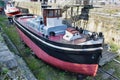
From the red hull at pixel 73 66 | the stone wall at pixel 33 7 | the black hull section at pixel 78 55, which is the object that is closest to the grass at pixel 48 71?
the red hull at pixel 73 66

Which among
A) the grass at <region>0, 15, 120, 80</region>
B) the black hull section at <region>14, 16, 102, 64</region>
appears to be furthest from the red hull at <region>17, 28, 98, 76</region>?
the grass at <region>0, 15, 120, 80</region>

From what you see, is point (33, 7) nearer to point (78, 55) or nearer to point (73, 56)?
point (73, 56)

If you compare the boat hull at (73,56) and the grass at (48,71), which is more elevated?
the boat hull at (73,56)

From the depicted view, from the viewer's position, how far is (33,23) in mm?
10312

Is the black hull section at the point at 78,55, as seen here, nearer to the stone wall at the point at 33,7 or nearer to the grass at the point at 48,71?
the grass at the point at 48,71

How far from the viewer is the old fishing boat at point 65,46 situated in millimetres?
6922

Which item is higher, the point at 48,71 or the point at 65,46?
the point at 65,46

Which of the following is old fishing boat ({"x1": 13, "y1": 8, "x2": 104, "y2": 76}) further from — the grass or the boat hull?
the grass

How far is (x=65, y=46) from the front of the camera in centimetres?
725

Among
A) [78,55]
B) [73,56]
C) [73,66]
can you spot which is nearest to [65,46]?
[73,56]

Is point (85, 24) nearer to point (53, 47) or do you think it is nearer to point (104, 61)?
point (104, 61)

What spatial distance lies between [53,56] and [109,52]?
4170 millimetres

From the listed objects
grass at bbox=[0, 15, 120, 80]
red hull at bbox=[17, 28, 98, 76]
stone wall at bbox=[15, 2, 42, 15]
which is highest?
stone wall at bbox=[15, 2, 42, 15]

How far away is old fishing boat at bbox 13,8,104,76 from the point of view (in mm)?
6922
